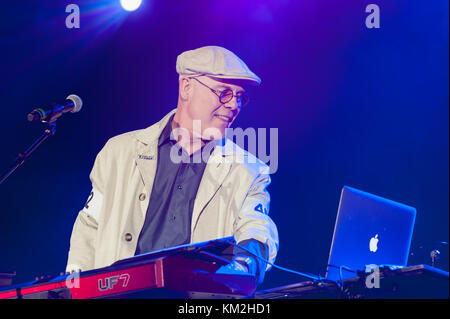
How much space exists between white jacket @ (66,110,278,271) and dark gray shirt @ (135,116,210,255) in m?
0.03

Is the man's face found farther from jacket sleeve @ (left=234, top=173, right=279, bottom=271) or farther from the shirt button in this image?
the shirt button

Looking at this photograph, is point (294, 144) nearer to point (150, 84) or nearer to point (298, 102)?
point (298, 102)

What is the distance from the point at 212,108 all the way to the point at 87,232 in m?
1.02

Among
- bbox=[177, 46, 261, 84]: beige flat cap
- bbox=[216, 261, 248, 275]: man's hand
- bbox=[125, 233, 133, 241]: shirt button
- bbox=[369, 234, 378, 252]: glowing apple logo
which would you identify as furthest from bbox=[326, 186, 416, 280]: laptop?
bbox=[125, 233, 133, 241]: shirt button

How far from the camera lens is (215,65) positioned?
3266mm

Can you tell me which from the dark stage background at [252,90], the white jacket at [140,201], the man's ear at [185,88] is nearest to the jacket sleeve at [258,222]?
the white jacket at [140,201]

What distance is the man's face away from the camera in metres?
3.27

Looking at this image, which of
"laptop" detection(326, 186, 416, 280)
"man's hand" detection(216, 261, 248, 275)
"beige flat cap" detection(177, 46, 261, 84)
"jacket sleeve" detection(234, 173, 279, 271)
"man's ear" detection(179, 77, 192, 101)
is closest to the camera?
"man's hand" detection(216, 261, 248, 275)

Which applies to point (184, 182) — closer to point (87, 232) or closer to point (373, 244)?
point (87, 232)

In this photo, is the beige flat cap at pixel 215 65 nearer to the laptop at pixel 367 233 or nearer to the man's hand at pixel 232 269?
the laptop at pixel 367 233

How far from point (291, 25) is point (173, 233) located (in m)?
2.16

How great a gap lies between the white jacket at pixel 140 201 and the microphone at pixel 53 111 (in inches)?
19.7
